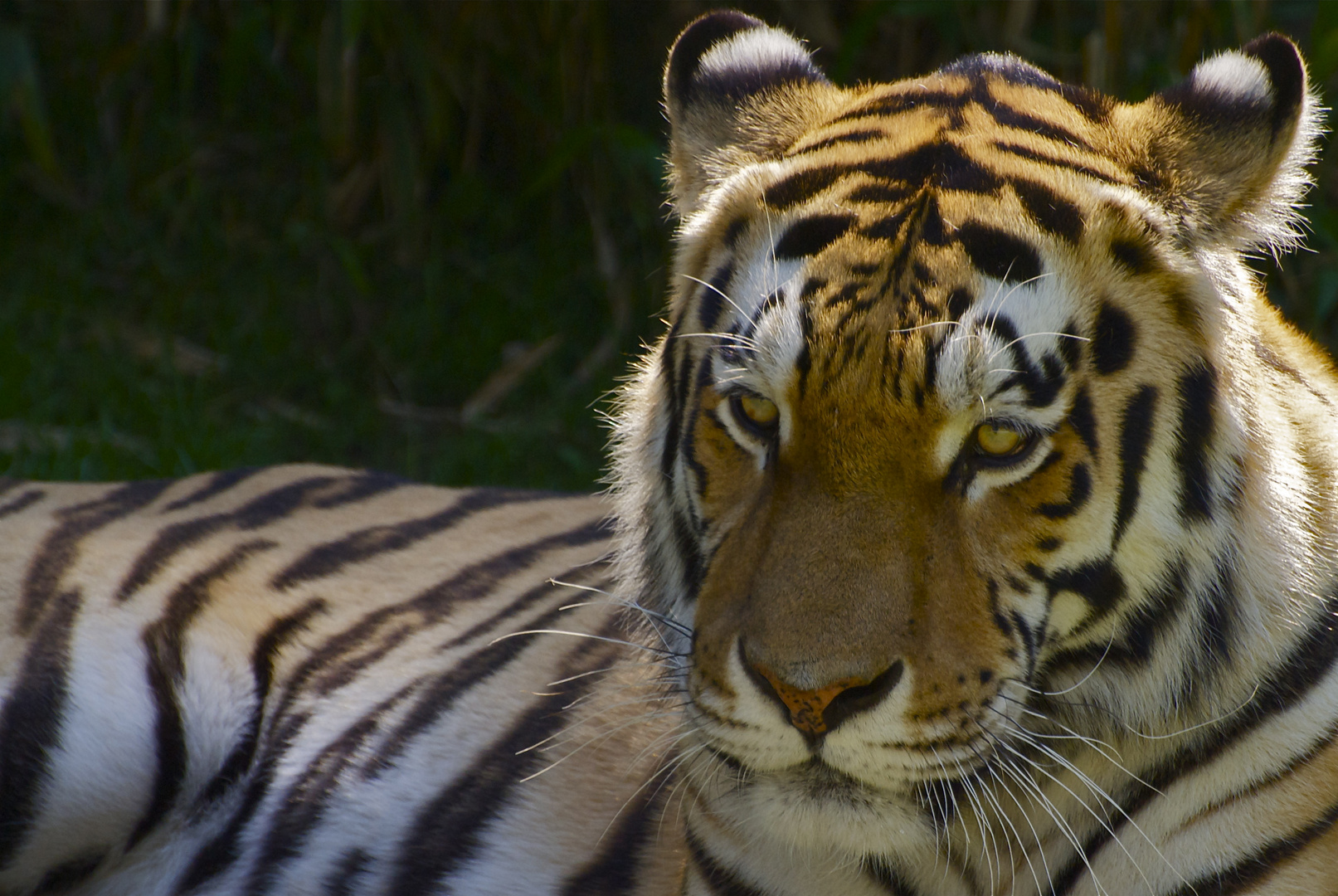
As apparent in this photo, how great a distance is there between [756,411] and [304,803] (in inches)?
41.1

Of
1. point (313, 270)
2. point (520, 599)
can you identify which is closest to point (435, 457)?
point (313, 270)

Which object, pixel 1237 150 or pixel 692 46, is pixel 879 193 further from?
pixel 692 46

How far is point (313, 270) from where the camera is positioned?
475 cm

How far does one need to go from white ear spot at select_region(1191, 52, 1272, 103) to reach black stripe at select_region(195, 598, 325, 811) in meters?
1.47

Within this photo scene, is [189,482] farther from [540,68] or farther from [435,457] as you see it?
[540,68]

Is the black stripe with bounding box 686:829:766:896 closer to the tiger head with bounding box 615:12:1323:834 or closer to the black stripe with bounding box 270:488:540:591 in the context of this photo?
the tiger head with bounding box 615:12:1323:834

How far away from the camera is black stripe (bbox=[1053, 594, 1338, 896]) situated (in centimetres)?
148

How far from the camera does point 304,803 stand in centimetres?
214

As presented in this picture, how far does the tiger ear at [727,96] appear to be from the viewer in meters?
1.75

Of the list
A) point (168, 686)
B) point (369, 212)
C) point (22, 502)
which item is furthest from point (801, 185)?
point (369, 212)

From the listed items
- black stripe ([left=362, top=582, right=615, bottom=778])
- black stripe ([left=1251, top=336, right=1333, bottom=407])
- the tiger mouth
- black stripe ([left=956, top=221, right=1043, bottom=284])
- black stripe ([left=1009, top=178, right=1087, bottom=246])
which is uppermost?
black stripe ([left=1009, top=178, right=1087, bottom=246])

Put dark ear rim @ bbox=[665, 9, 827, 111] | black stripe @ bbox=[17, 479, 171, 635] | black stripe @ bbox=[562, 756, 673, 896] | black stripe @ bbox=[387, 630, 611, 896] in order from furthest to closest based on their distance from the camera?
1. black stripe @ bbox=[17, 479, 171, 635]
2. black stripe @ bbox=[387, 630, 611, 896]
3. black stripe @ bbox=[562, 756, 673, 896]
4. dark ear rim @ bbox=[665, 9, 827, 111]

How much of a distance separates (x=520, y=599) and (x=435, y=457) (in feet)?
5.76

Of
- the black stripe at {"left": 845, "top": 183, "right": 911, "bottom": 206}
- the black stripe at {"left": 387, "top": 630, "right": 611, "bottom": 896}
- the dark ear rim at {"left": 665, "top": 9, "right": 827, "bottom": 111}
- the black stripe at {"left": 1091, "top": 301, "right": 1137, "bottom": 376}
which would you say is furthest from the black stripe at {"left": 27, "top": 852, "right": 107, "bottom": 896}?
the black stripe at {"left": 1091, "top": 301, "right": 1137, "bottom": 376}
